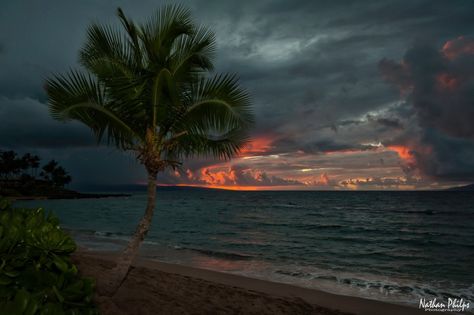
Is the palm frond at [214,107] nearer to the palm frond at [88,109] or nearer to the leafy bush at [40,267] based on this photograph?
the palm frond at [88,109]

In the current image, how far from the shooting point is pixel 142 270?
11141mm

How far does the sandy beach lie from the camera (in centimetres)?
704

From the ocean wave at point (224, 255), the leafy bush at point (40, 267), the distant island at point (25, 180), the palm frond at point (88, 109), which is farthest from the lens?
the distant island at point (25, 180)

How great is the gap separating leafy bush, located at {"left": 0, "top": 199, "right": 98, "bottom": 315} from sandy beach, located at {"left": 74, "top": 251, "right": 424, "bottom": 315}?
13.0 feet

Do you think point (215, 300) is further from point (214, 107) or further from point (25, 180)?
point (25, 180)

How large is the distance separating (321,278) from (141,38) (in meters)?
10.8

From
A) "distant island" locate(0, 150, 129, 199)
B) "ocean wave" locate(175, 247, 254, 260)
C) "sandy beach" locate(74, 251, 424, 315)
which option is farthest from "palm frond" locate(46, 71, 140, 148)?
"distant island" locate(0, 150, 129, 199)

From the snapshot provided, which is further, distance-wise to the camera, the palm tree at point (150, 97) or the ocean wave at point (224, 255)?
the ocean wave at point (224, 255)

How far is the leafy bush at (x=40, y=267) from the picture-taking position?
217 cm

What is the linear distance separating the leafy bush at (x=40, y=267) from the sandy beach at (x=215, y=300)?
3972mm

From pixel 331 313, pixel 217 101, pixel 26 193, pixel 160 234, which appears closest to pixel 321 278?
pixel 331 313

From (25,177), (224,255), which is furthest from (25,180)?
(224,255)

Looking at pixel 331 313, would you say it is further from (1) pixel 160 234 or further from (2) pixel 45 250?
(1) pixel 160 234

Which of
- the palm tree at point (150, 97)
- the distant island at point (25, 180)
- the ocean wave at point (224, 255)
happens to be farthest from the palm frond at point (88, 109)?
the distant island at point (25, 180)
